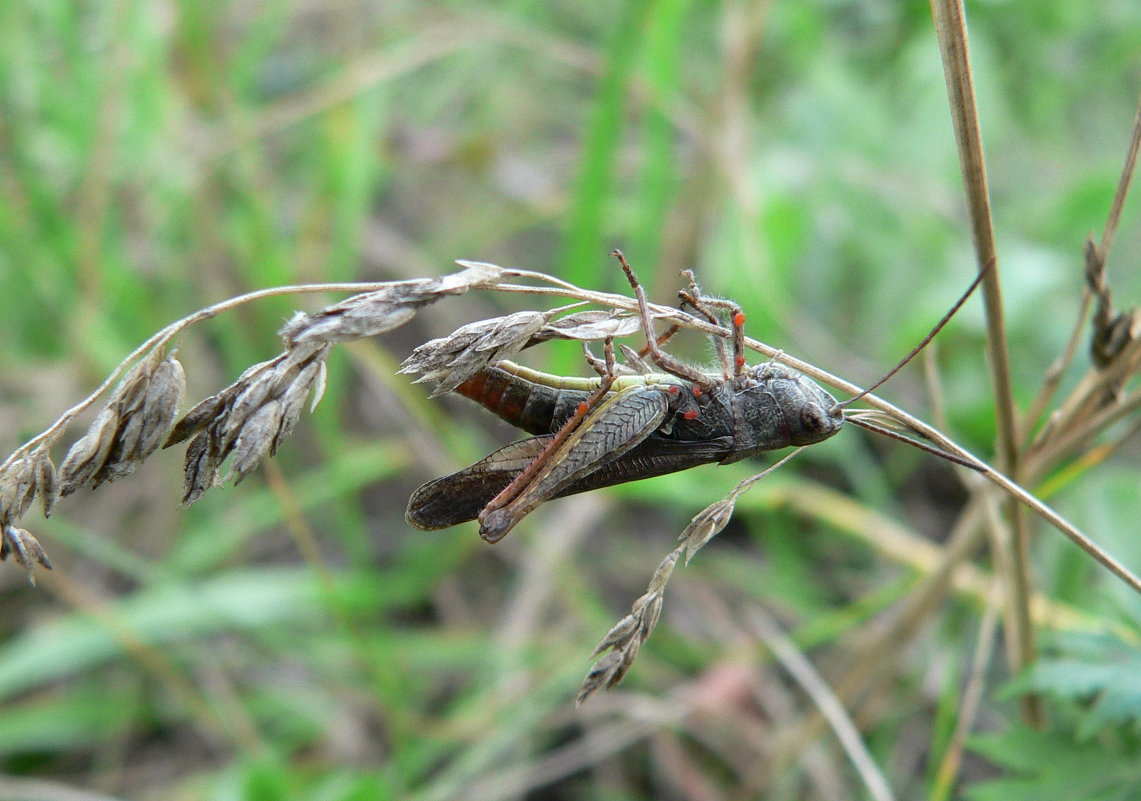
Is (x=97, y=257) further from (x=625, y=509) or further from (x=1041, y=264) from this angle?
(x=1041, y=264)

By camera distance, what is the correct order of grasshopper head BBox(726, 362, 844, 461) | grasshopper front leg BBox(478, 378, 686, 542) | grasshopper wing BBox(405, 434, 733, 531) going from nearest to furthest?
grasshopper front leg BBox(478, 378, 686, 542) → grasshopper wing BBox(405, 434, 733, 531) → grasshopper head BBox(726, 362, 844, 461)

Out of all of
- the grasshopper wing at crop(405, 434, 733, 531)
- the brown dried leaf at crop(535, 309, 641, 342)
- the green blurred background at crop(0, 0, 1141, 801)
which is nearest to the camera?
the brown dried leaf at crop(535, 309, 641, 342)

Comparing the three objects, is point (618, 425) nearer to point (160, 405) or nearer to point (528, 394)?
point (528, 394)

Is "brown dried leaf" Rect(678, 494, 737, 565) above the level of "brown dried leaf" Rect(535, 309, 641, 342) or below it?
below

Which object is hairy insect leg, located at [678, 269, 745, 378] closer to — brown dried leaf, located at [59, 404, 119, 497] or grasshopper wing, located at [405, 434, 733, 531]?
grasshopper wing, located at [405, 434, 733, 531]

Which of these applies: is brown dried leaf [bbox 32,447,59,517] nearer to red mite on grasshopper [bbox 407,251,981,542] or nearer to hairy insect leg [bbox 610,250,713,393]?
red mite on grasshopper [bbox 407,251,981,542]

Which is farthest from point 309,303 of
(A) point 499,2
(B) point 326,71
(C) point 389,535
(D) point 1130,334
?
(D) point 1130,334

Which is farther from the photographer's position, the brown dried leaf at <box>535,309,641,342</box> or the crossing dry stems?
the brown dried leaf at <box>535,309,641,342</box>

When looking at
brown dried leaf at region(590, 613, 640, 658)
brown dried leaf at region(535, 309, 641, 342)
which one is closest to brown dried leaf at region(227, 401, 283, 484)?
brown dried leaf at region(535, 309, 641, 342)
